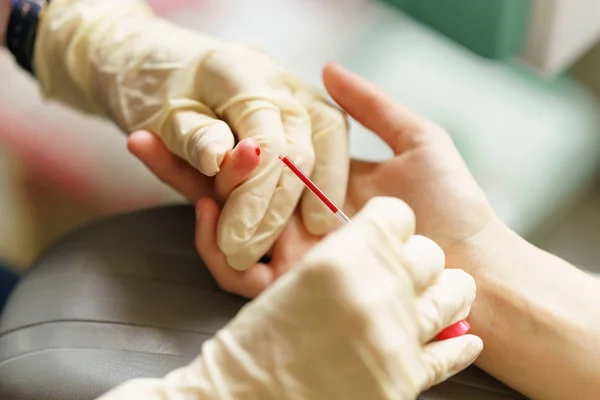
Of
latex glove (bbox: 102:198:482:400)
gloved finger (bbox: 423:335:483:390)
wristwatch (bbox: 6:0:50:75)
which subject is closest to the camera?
latex glove (bbox: 102:198:482:400)

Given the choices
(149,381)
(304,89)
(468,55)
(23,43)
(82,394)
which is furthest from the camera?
(468,55)

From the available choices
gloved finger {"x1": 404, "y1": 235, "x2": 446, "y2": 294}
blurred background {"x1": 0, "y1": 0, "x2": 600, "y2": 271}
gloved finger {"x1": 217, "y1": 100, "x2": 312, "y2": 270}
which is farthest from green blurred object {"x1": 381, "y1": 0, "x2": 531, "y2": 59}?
gloved finger {"x1": 404, "y1": 235, "x2": 446, "y2": 294}

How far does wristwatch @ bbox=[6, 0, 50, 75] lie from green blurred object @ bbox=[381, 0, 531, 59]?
2.47ft

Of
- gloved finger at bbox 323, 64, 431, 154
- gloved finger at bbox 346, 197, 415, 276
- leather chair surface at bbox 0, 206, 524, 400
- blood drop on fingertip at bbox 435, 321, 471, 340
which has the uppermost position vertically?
gloved finger at bbox 346, 197, 415, 276

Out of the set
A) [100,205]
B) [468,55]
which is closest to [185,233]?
[100,205]

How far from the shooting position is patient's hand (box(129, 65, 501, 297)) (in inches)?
35.1

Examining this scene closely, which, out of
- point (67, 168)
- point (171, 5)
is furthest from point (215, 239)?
point (171, 5)

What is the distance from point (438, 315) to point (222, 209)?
1.20 feet

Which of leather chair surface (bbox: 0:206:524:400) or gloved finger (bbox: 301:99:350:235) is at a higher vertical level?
gloved finger (bbox: 301:99:350:235)

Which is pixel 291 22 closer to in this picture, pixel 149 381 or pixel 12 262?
pixel 12 262

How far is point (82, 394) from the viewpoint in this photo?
83 centimetres

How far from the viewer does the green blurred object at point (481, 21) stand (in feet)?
4.28

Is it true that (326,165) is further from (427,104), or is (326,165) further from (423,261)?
(427,104)

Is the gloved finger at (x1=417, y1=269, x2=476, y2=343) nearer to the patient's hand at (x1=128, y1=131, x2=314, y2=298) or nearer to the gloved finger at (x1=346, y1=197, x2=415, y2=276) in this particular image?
the gloved finger at (x1=346, y1=197, x2=415, y2=276)
